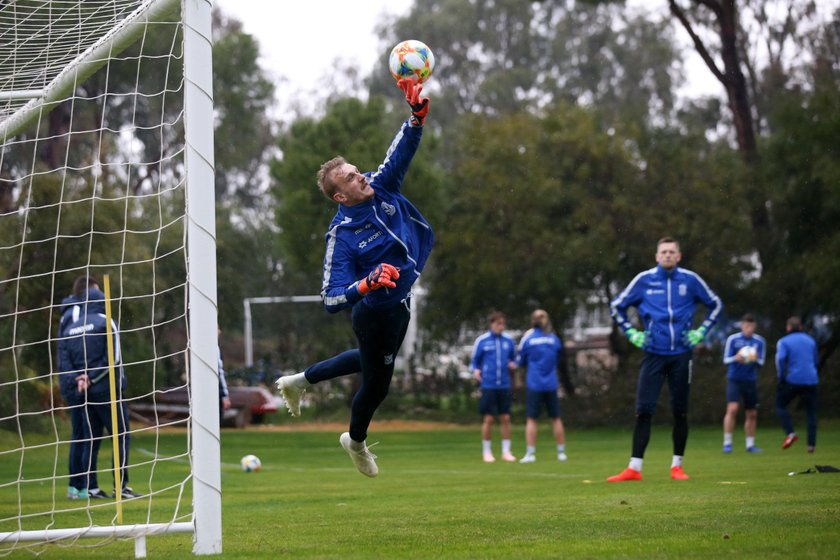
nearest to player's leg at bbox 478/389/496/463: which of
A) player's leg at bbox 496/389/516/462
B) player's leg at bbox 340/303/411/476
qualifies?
player's leg at bbox 496/389/516/462

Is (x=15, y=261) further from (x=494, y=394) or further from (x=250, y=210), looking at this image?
(x=250, y=210)

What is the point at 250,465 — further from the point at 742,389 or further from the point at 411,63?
the point at 411,63

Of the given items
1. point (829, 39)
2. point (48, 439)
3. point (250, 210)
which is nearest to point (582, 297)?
point (829, 39)

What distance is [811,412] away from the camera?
17094 mm

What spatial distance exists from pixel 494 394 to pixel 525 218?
37.7ft

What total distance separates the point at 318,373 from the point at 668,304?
4.41m

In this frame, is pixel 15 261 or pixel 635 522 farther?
pixel 15 261

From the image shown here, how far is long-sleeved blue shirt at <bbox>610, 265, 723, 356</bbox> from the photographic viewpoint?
37.1ft

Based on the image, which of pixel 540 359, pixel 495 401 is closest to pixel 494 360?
pixel 495 401

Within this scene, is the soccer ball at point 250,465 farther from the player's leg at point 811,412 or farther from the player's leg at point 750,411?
the player's leg at point 811,412

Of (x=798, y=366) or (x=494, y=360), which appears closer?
(x=798, y=366)

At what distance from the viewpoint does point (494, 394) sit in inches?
736

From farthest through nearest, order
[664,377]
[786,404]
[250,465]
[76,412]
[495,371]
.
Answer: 1. [495,371]
2. [786,404]
3. [250,465]
4. [76,412]
5. [664,377]

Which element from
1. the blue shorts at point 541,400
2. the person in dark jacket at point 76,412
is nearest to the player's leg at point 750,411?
the blue shorts at point 541,400
